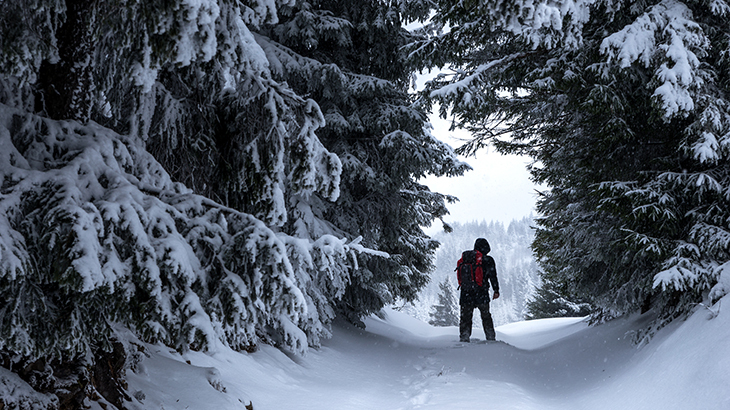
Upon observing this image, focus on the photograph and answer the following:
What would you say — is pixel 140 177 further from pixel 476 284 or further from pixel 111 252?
pixel 476 284

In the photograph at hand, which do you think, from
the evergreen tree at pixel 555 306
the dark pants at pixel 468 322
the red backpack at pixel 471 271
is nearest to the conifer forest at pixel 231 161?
the red backpack at pixel 471 271

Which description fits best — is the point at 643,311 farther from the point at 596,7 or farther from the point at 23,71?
the point at 23,71

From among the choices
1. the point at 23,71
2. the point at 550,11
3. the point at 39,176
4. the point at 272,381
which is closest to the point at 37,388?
the point at 39,176

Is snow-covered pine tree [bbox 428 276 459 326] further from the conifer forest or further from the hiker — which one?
the conifer forest

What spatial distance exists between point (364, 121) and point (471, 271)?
358 centimetres

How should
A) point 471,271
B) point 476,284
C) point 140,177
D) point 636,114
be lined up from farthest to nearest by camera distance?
point 471,271 < point 476,284 < point 636,114 < point 140,177

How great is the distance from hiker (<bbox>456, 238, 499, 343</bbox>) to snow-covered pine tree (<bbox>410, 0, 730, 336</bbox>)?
167cm

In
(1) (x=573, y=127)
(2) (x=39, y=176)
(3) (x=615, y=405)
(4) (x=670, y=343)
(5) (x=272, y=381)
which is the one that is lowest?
(5) (x=272, y=381)

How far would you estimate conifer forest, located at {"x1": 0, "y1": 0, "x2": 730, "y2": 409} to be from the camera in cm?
220

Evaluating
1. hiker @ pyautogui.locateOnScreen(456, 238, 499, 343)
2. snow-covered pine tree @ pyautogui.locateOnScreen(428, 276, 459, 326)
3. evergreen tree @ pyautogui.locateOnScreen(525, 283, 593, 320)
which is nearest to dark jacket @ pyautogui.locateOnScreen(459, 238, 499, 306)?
hiker @ pyautogui.locateOnScreen(456, 238, 499, 343)

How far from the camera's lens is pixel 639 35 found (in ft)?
17.0

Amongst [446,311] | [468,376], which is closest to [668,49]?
[468,376]

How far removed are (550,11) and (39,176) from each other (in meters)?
3.01

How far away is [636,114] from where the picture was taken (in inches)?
257
